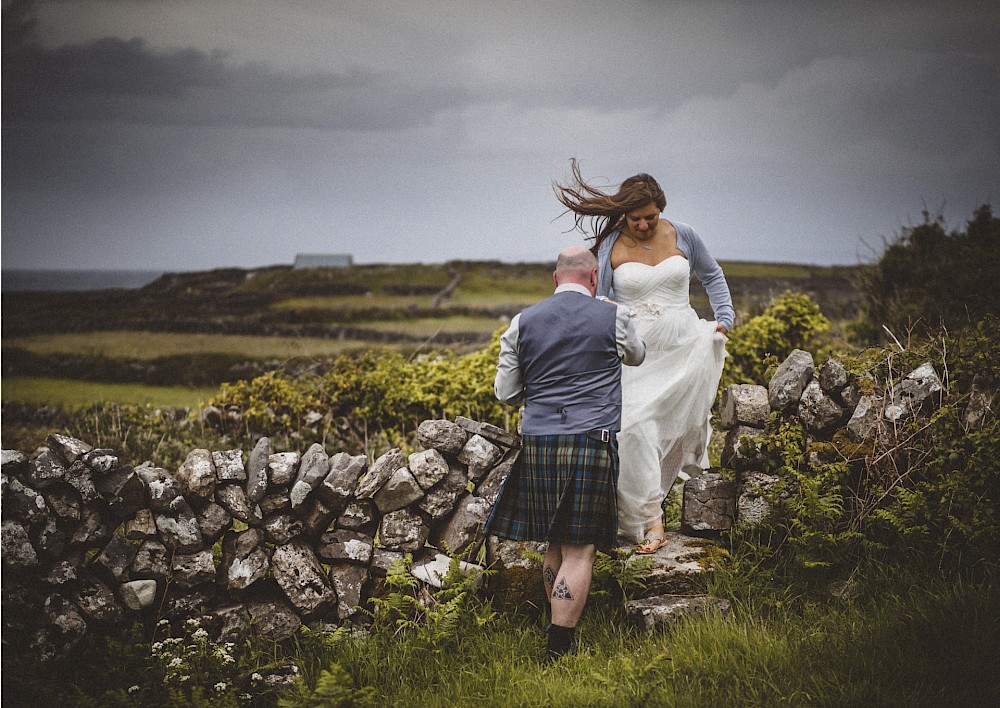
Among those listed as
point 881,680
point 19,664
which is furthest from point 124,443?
point 881,680

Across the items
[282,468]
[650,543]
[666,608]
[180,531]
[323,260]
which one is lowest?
[666,608]

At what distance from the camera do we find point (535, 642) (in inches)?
168

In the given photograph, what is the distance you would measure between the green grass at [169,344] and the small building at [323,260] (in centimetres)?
1075

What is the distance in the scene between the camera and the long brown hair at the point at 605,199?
5.16 m

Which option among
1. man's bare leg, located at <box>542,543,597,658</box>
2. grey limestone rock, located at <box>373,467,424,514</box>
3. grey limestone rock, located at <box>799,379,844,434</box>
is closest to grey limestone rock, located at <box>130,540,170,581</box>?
grey limestone rock, located at <box>373,467,424,514</box>

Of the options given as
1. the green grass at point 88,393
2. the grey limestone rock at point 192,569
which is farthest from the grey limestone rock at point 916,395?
the green grass at point 88,393

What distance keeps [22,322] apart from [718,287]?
21.9m

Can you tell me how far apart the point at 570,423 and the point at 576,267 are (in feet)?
3.08

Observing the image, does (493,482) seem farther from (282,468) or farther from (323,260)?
(323,260)

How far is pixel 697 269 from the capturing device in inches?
225

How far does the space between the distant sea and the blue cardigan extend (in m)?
20.0

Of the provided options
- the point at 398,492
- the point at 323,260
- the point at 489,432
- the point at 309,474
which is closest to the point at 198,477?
the point at 309,474

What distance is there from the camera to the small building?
103 ft

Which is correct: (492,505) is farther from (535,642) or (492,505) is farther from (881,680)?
(881,680)
